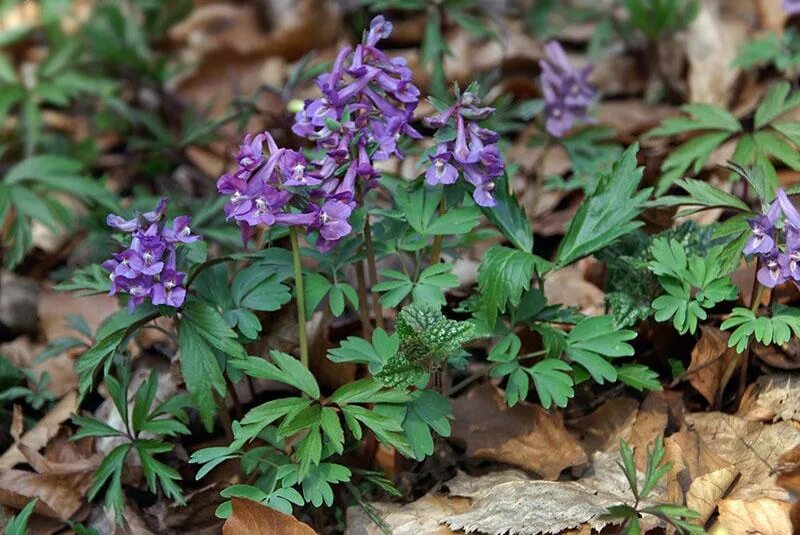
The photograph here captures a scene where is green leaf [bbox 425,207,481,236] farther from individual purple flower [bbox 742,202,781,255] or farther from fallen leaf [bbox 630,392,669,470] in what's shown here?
fallen leaf [bbox 630,392,669,470]

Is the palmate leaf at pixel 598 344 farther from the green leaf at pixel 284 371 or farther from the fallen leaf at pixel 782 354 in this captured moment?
the green leaf at pixel 284 371

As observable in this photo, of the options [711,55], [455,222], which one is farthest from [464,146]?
[711,55]

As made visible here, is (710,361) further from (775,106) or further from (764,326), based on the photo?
(775,106)

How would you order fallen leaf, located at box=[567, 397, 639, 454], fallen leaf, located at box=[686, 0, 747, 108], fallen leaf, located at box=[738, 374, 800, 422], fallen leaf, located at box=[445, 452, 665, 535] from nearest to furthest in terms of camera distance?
fallen leaf, located at box=[445, 452, 665, 535], fallen leaf, located at box=[738, 374, 800, 422], fallen leaf, located at box=[567, 397, 639, 454], fallen leaf, located at box=[686, 0, 747, 108]

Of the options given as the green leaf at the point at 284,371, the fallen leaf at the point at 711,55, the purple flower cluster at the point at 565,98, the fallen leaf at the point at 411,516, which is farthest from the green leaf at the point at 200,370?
the fallen leaf at the point at 711,55

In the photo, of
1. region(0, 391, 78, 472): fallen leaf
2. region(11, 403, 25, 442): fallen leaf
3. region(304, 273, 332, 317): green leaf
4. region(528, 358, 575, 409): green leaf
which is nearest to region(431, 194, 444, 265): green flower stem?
region(304, 273, 332, 317): green leaf

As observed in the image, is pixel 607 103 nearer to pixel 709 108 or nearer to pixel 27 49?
pixel 709 108

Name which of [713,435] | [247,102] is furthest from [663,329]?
[247,102]
